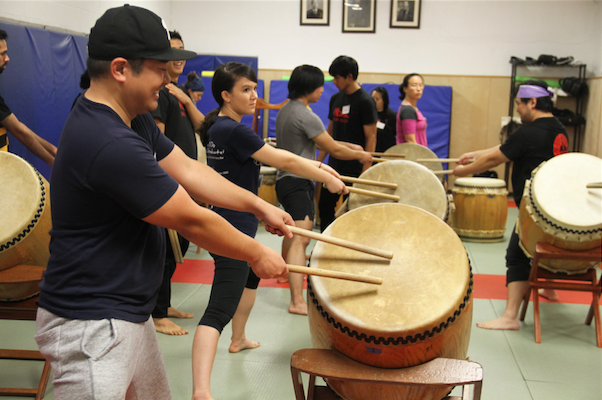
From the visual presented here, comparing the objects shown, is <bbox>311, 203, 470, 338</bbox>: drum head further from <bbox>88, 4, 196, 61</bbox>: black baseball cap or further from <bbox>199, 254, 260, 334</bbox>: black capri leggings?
<bbox>88, 4, 196, 61</bbox>: black baseball cap

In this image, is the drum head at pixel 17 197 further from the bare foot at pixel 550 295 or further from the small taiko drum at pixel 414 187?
the bare foot at pixel 550 295

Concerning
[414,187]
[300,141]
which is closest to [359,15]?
[300,141]

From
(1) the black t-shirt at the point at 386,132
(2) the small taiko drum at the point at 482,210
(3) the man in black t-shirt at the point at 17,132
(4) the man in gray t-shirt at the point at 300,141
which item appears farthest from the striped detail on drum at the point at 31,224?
(2) the small taiko drum at the point at 482,210

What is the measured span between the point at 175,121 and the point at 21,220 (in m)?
1.05

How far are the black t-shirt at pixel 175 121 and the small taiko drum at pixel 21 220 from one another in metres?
0.74

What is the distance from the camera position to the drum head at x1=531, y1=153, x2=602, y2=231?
260 cm

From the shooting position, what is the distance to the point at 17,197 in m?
2.30

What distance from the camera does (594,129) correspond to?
284 inches

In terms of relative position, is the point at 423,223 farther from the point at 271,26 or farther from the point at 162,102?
the point at 271,26

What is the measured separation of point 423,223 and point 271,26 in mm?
7021

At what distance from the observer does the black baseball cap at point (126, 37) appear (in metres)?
1.11

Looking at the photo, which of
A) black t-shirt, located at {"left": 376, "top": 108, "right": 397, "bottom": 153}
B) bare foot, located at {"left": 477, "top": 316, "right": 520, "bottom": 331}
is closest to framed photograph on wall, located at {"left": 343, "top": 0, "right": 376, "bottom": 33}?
black t-shirt, located at {"left": 376, "top": 108, "right": 397, "bottom": 153}

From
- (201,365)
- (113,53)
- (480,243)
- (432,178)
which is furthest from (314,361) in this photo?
(480,243)

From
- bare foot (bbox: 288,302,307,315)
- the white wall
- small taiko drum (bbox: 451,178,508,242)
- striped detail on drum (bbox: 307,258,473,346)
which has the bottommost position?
bare foot (bbox: 288,302,307,315)
